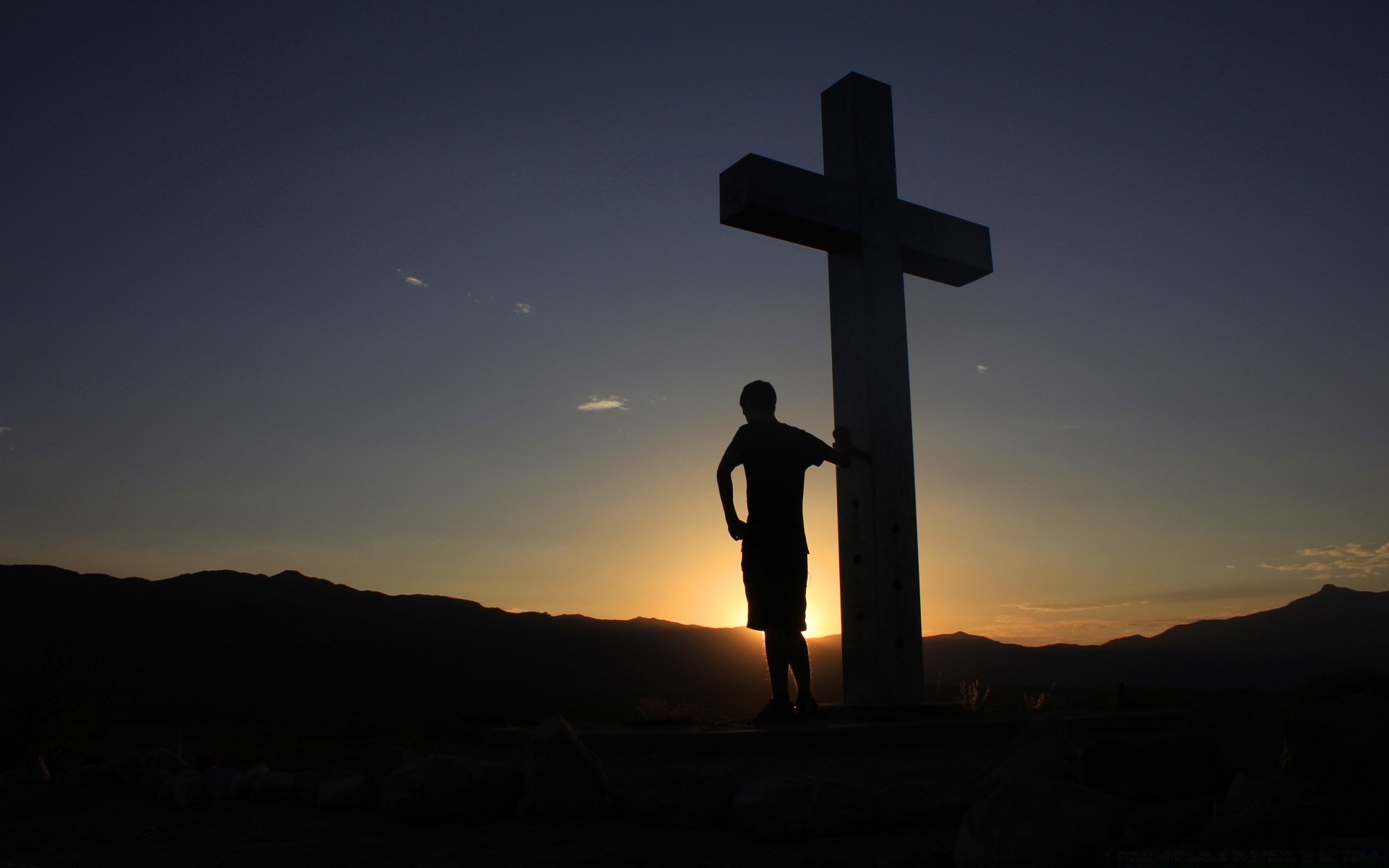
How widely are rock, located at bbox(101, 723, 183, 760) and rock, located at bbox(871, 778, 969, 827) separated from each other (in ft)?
19.4

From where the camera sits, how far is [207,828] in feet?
12.7

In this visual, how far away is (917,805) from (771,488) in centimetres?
270

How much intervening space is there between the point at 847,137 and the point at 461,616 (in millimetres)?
55109

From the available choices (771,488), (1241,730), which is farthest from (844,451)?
(1241,730)

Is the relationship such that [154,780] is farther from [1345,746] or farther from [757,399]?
[1345,746]

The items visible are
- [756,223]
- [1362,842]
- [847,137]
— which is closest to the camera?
[1362,842]

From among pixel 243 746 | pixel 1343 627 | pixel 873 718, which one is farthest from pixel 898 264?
pixel 1343 627

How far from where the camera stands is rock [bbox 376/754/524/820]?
3529mm

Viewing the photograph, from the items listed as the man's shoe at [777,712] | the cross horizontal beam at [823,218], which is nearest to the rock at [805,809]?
the man's shoe at [777,712]

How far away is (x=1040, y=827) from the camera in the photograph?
84.9 inches

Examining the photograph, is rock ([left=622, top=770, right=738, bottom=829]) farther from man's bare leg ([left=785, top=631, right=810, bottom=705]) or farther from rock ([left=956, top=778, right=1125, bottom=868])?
man's bare leg ([left=785, top=631, right=810, bottom=705])

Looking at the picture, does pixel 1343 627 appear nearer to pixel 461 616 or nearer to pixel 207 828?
pixel 461 616

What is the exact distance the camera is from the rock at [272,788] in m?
4.50

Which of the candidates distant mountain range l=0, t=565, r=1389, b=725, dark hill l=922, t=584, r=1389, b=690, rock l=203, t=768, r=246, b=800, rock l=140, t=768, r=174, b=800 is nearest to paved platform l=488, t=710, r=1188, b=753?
rock l=203, t=768, r=246, b=800
